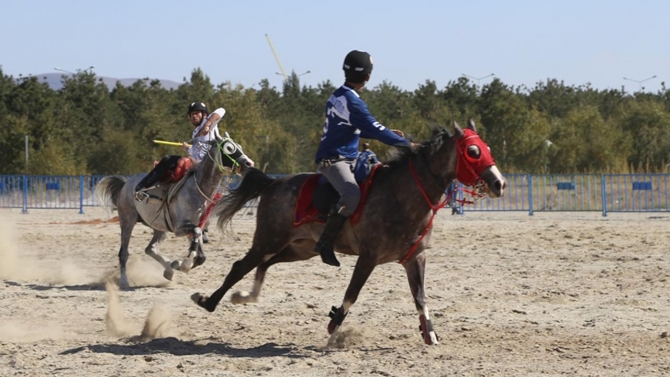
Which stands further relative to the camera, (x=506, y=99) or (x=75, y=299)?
(x=506, y=99)

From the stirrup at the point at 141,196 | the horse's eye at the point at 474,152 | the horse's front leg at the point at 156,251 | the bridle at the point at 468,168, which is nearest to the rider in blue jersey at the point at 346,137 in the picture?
the bridle at the point at 468,168

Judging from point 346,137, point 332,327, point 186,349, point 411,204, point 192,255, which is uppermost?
point 346,137

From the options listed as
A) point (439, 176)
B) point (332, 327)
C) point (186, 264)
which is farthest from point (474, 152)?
point (186, 264)

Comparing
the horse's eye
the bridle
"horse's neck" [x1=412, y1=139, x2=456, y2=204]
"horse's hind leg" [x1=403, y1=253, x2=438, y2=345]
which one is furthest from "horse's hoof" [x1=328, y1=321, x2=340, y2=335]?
the horse's eye

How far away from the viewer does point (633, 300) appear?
10930 mm

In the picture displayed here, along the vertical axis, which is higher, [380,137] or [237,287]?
[380,137]

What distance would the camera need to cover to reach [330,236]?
8594mm

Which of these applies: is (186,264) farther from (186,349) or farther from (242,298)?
(186,349)

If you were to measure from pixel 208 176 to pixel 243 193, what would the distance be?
3.08m

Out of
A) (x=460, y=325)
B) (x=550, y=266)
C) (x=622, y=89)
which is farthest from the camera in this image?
(x=622, y=89)

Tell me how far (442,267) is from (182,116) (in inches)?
1427

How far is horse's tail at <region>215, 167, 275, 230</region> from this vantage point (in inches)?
375

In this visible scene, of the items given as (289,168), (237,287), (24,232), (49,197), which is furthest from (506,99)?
(237,287)

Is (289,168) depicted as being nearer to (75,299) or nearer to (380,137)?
(75,299)
